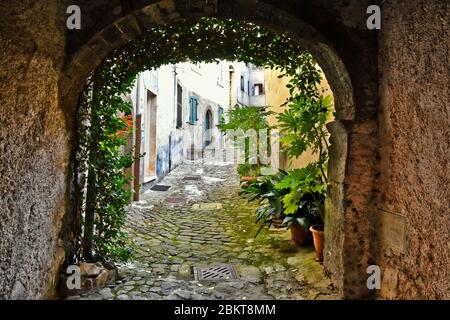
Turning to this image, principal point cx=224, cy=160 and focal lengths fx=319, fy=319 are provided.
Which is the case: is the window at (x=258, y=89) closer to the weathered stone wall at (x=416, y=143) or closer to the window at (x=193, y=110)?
the window at (x=193, y=110)

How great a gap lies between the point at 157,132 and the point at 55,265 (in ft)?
22.3

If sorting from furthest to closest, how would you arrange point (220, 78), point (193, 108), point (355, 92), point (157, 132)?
point (220, 78)
point (193, 108)
point (157, 132)
point (355, 92)

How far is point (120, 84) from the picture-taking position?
334 cm

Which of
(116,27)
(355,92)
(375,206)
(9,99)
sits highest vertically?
(116,27)

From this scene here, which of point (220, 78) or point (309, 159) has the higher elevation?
point (220, 78)

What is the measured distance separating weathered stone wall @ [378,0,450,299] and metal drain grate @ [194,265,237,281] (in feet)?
4.93

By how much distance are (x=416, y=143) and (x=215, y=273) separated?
2.33m

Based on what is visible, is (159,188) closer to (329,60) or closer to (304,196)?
(304,196)

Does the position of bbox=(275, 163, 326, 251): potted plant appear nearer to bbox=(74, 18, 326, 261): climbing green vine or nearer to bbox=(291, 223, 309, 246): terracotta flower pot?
bbox=(291, 223, 309, 246): terracotta flower pot

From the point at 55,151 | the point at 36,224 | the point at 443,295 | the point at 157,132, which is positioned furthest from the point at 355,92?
the point at 157,132

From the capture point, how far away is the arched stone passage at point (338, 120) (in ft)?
6.39

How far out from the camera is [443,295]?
1.88m

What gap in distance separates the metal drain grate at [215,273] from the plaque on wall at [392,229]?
1547mm

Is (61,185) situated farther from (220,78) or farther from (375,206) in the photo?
(220,78)
